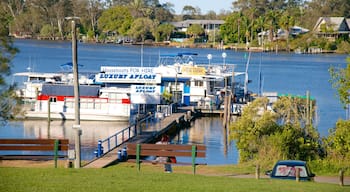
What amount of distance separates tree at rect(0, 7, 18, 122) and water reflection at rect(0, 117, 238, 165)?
1124 centimetres

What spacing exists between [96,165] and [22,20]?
16303cm

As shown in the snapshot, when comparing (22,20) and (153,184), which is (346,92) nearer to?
(153,184)

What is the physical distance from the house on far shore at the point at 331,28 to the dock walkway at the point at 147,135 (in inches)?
4850

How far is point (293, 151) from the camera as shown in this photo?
28.5 meters

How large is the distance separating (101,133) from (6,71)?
70.5 feet

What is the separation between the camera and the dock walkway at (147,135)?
2823 cm

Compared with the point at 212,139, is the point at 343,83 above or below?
above

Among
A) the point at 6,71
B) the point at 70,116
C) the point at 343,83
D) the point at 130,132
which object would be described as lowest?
the point at 70,116

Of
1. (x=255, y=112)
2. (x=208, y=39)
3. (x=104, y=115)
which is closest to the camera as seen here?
(x=255, y=112)

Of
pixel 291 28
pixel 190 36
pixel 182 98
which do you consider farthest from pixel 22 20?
pixel 182 98

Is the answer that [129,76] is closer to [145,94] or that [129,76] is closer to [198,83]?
[198,83]

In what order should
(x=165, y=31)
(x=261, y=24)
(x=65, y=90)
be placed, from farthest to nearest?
(x=165, y=31), (x=261, y=24), (x=65, y=90)

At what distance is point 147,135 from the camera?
4444cm

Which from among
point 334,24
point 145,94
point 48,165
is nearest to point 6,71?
point 48,165
